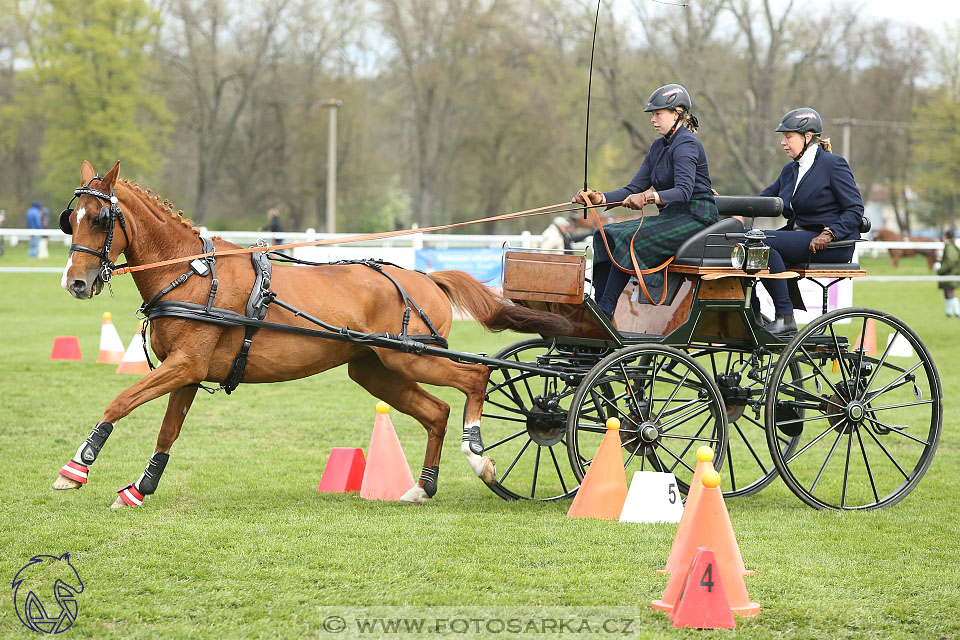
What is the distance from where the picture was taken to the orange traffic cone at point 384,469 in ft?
22.0

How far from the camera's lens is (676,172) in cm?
638

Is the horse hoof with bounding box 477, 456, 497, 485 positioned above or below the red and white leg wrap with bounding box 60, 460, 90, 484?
below

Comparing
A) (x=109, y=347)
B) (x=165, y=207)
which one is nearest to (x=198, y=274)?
(x=165, y=207)

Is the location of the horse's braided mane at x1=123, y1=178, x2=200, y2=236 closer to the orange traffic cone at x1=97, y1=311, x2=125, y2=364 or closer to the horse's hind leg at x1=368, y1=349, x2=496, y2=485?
the horse's hind leg at x1=368, y1=349, x2=496, y2=485

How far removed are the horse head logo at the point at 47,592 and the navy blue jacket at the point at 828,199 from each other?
4.85 metres

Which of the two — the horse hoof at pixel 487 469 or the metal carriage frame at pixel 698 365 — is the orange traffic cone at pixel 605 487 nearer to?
the metal carriage frame at pixel 698 365

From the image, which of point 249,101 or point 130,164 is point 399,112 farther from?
point 130,164

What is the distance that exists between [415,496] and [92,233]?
2.47 metres

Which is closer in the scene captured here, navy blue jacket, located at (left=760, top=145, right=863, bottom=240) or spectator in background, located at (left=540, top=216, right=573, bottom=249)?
navy blue jacket, located at (left=760, top=145, right=863, bottom=240)

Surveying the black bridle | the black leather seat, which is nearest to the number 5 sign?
the black leather seat

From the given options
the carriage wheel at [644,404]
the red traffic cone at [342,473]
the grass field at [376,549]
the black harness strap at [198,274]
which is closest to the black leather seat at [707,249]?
the carriage wheel at [644,404]

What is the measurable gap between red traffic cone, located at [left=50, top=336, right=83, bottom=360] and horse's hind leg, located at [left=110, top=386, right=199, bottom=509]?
300 inches

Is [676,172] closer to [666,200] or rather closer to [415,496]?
[666,200]

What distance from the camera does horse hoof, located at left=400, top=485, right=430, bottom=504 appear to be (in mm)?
6551
